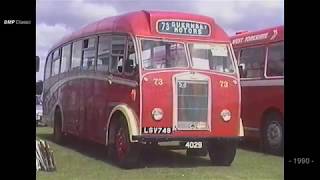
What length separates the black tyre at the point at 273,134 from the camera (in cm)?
475

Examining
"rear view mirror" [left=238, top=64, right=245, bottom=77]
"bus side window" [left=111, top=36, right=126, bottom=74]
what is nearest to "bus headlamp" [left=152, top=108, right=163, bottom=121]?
"bus side window" [left=111, top=36, right=126, bottom=74]

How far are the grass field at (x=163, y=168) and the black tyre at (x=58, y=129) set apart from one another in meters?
0.12

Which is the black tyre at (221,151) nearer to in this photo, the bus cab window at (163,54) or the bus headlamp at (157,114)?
the bus headlamp at (157,114)

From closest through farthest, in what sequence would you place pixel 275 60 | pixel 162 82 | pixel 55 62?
pixel 162 82 → pixel 55 62 → pixel 275 60

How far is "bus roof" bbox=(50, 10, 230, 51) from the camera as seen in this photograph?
457 cm

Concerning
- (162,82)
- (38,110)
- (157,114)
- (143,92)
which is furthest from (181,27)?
(38,110)

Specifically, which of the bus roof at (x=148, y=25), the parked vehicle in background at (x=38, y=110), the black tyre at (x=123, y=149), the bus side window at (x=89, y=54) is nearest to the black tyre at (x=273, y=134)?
the bus roof at (x=148, y=25)

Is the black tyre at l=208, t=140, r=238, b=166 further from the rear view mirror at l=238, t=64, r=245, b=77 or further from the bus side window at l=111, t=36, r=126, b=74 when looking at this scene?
the bus side window at l=111, t=36, r=126, b=74

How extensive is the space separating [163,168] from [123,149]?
1.14ft

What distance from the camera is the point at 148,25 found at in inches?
182

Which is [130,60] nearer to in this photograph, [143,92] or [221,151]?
[143,92]

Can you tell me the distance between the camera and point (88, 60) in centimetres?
482
